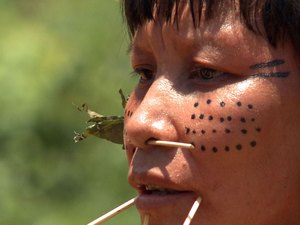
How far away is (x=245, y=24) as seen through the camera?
12.0 feet

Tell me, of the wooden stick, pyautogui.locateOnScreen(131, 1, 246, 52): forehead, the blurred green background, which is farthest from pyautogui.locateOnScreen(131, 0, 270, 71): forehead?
the blurred green background

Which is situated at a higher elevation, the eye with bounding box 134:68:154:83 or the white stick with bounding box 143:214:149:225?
the eye with bounding box 134:68:154:83

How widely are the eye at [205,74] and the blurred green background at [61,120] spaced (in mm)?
3932

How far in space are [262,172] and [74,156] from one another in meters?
4.60

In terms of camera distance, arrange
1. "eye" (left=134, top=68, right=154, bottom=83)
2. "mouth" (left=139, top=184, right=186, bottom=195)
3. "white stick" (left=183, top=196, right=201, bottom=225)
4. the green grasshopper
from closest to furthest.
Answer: "white stick" (left=183, top=196, right=201, bottom=225) → "mouth" (left=139, top=184, right=186, bottom=195) → "eye" (left=134, top=68, right=154, bottom=83) → the green grasshopper

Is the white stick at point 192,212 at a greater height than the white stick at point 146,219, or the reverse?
the white stick at point 192,212

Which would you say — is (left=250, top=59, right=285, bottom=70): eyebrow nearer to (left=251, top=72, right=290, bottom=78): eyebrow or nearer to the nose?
(left=251, top=72, right=290, bottom=78): eyebrow

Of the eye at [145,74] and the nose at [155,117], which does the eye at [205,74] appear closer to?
the nose at [155,117]

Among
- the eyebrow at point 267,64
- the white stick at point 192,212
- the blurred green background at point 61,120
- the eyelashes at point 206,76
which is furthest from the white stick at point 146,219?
the blurred green background at point 61,120

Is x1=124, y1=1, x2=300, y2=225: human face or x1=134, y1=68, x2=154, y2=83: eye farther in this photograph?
x1=134, y1=68, x2=154, y2=83: eye

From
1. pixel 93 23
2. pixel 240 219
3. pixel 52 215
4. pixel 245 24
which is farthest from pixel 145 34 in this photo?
pixel 93 23

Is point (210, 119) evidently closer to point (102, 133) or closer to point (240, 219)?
point (240, 219)

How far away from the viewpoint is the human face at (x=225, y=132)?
3.63 metres

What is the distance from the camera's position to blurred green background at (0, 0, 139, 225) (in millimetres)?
7824
